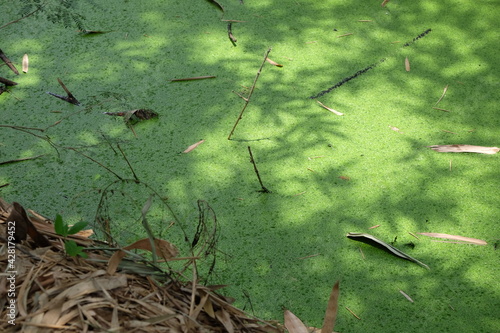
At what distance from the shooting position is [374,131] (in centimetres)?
196

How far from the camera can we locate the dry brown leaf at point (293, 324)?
1328 millimetres

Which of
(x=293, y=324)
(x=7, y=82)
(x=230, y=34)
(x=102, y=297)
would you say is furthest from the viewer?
(x=230, y=34)

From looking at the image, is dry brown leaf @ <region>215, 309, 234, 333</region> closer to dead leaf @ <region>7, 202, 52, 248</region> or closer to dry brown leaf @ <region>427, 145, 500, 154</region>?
dead leaf @ <region>7, 202, 52, 248</region>

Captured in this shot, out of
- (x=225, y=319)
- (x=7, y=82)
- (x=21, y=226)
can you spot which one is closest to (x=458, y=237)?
(x=225, y=319)

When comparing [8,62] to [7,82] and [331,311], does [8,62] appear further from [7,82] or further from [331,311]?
[331,311]

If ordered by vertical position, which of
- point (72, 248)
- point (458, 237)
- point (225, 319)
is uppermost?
point (72, 248)

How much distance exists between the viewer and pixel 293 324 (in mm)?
1354

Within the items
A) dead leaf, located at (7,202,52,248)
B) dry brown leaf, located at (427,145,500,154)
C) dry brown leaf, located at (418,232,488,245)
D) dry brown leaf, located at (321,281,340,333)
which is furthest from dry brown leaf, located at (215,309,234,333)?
dry brown leaf, located at (427,145,500,154)

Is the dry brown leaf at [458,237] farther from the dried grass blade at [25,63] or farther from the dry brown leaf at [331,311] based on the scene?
the dried grass blade at [25,63]

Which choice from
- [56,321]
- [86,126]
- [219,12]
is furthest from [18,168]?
[219,12]

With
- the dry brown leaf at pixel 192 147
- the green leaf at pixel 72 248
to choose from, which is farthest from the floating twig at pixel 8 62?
the green leaf at pixel 72 248

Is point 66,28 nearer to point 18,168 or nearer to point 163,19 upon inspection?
point 163,19

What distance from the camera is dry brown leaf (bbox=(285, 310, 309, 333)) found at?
133cm

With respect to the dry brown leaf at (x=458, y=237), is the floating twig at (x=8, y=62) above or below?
above
